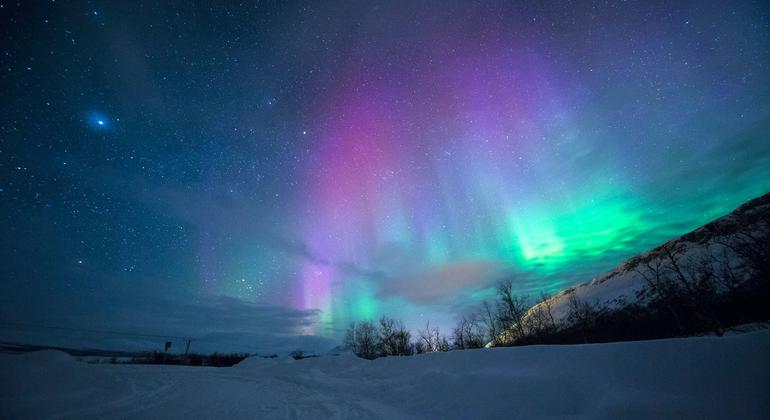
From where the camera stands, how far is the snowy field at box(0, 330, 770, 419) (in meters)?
4.49

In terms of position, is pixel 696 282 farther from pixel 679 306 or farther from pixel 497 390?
pixel 497 390

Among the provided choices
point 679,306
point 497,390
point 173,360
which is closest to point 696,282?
point 679,306

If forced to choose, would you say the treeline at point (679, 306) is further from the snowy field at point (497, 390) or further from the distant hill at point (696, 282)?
the snowy field at point (497, 390)

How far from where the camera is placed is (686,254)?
93.5 meters

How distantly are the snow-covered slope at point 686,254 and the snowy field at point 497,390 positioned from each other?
346 ft

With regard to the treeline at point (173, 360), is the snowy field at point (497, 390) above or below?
above

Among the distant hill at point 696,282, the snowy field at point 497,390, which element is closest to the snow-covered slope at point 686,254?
the distant hill at point 696,282

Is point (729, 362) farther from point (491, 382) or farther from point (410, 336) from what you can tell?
point (410, 336)

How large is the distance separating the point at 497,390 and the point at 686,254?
133m

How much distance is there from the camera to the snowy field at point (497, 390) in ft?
14.7

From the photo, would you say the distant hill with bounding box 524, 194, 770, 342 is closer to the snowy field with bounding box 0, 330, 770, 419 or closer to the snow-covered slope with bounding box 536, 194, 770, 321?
the snow-covered slope with bounding box 536, 194, 770, 321

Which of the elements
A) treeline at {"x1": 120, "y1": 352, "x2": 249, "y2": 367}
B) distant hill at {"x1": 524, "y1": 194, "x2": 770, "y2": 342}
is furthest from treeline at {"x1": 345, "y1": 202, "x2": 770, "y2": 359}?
treeline at {"x1": 120, "y1": 352, "x2": 249, "y2": 367}

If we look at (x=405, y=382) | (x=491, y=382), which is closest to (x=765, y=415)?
(x=491, y=382)

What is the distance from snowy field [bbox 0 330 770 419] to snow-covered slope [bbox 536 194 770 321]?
346 feet
